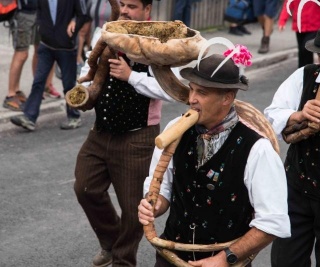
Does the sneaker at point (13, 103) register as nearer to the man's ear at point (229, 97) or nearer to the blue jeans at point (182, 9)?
the blue jeans at point (182, 9)

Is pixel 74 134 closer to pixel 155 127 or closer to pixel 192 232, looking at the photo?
pixel 155 127

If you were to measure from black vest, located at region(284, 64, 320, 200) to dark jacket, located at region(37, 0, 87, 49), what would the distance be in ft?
15.3

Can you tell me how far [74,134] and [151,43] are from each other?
501 centimetres

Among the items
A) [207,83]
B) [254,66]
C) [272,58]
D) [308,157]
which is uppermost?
[207,83]

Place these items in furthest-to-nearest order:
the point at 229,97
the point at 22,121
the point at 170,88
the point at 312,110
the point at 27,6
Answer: the point at 27,6 < the point at 22,121 < the point at 312,110 < the point at 170,88 < the point at 229,97

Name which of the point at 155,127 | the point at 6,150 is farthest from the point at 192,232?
the point at 6,150

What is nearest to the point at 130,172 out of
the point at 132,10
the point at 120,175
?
the point at 120,175

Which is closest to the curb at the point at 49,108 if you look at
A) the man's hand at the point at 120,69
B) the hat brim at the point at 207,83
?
the man's hand at the point at 120,69

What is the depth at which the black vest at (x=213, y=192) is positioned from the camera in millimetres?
4074

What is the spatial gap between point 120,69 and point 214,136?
4.45ft

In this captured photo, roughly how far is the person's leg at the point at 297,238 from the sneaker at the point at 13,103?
17.5 feet

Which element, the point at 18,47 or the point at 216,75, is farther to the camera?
the point at 18,47

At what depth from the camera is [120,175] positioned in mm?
5605

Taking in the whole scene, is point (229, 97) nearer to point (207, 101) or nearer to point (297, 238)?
point (207, 101)
